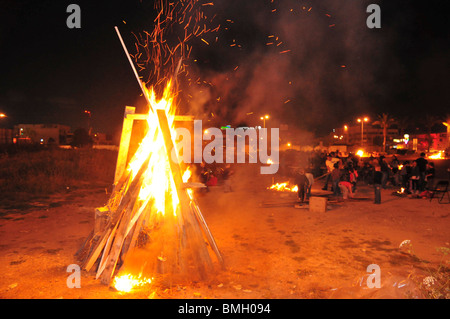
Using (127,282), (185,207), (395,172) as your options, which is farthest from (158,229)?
(395,172)

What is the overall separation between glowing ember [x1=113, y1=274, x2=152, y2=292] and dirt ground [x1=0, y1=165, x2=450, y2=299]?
134 millimetres

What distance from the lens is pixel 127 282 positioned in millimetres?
4203

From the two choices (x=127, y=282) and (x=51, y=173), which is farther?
(x=51, y=173)

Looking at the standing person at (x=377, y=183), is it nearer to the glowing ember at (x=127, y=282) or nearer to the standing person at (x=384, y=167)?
the standing person at (x=384, y=167)

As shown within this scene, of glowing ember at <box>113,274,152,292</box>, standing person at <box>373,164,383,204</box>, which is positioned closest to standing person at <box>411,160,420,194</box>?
standing person at <box>373,164,383,204</box>

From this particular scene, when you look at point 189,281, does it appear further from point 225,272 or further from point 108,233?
point 108,233

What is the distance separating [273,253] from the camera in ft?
18.0

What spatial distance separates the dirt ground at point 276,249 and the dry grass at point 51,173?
1988mm

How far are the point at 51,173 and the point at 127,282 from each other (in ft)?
39.8

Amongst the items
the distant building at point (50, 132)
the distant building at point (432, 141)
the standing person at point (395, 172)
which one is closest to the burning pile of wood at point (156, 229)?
the standing person at point (395, 172)

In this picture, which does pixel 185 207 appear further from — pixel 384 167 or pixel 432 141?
pixel 432 141

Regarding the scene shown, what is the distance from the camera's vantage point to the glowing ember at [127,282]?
4.04 metres
